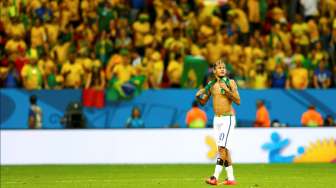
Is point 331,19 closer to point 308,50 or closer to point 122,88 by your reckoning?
point 308,50

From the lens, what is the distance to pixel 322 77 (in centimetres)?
3036

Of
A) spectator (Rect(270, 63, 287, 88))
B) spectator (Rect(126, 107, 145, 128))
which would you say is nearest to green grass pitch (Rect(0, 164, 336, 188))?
spectator (Rect(126, 107, 145, 128))

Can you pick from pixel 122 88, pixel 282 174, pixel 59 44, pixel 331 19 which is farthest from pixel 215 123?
pixel 331 19

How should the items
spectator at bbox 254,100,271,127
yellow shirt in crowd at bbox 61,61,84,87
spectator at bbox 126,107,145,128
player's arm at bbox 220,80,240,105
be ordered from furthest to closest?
1. yellow shirt in crowd at bbox 61,61,84,87
2. spectator at bbox 254,100,271,127
3. spectator at bbox 126,107,145,128
4. player's arm at bbox 220,80,240,105

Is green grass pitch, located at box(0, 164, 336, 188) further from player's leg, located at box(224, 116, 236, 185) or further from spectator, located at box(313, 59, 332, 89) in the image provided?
spectator, located at box(313, 59, 332, 89)

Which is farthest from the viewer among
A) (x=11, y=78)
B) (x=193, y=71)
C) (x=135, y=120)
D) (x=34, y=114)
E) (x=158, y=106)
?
(x=158, y=106)

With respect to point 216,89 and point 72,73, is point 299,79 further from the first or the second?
point 216,89

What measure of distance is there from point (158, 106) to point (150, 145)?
3612 mm

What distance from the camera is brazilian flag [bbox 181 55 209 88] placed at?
29.7 meters

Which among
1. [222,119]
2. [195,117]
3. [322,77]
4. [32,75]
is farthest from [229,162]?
[322,77]

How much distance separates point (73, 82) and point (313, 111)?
787cm

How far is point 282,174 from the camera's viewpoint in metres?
21.7

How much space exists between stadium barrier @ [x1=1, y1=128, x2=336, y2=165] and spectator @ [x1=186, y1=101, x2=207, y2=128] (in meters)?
1.89

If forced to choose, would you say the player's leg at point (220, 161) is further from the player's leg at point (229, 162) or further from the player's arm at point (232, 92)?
the player's arm at point (232, 92)
